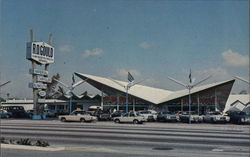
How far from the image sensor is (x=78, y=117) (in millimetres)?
27953

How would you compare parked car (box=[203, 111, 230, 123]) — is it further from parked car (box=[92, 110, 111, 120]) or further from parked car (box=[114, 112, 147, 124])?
parked car (box=[92, 110, 111, 120])

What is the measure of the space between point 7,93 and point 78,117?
682 inches

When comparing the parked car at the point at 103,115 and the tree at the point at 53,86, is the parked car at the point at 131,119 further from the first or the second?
the tree at the point at 53,86

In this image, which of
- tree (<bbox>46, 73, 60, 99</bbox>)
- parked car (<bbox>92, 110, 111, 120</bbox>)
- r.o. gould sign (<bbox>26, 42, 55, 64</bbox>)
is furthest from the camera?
parked car (<bbox>92, 110, 111, 120</bbox>)

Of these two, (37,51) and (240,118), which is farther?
(240,118)

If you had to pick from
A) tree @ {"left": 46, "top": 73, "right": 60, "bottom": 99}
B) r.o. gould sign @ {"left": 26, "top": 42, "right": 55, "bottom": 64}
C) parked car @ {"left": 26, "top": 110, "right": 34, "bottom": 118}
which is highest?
r.o. gould sign @ {"left": 26, "top": 42, "right": 55, "bottom": 64}

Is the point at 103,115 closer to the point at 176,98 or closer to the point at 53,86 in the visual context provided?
the point at 53,86

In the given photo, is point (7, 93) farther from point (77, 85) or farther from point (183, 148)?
point (183, 148)

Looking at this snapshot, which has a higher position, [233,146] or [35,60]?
[35,60]

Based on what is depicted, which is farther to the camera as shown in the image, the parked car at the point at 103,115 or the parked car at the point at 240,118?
the parked car at the point at 103,115

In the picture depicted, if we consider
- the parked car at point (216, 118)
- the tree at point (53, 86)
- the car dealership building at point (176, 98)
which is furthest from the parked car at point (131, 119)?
the car dealership building at point (176, 98)

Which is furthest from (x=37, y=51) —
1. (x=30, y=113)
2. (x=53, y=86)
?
(x=30, y=113)

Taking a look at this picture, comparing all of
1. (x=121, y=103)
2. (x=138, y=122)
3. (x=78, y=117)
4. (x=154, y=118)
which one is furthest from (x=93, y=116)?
(x=121, y=103)

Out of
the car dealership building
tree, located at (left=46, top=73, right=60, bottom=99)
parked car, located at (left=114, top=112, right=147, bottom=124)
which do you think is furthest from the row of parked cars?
the car dealership building
